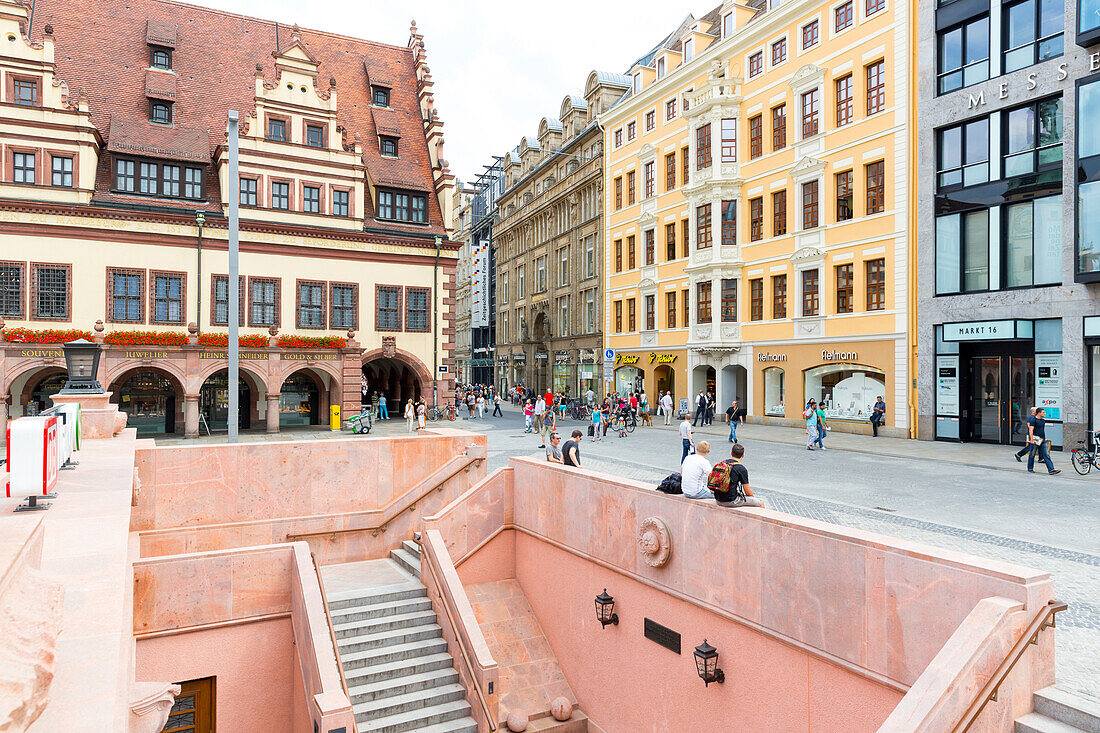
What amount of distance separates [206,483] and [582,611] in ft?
26.1

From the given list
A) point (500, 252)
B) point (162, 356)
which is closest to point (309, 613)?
point (162, 356)

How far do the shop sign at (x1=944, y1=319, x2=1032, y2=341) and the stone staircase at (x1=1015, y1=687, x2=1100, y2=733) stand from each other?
2169cm

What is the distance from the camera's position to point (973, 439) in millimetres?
25922

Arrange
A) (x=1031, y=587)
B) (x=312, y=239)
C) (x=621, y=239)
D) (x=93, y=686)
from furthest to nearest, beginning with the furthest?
(x=621, y=239) < (x=312, y=239) < (x=1031, y=587) < (x=93, y=686)

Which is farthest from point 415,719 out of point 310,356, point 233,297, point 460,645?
point 310,356

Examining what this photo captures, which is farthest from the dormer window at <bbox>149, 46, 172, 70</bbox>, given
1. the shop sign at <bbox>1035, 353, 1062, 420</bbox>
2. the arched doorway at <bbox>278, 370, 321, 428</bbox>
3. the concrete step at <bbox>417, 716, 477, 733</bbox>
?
the shop sign at <bbox>1035, 353, 1062, 420</bbox>

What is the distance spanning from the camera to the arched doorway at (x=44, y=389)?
93.8 ft

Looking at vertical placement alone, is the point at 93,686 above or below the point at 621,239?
below

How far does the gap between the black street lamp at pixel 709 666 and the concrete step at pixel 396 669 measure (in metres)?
5.12

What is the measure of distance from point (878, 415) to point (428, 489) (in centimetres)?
1991

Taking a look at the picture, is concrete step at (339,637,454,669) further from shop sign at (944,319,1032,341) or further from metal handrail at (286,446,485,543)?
shop sign at (944,319,1032,341)

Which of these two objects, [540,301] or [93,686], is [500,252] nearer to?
[540,301]

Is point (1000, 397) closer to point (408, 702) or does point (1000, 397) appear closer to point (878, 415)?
point (878, 415)

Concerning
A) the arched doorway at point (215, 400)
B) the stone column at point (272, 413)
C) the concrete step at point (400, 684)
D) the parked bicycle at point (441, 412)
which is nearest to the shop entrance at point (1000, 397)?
the concrete step at point (400, 684)
